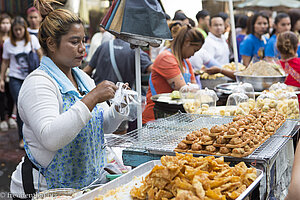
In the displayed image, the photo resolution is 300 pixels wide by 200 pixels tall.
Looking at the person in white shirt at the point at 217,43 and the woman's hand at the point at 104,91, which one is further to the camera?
the person in white shirt at the point at 217,43

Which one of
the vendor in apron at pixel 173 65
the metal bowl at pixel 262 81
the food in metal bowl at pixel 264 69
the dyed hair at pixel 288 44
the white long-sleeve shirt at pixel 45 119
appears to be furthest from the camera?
the dyed hair at pixel 288 44

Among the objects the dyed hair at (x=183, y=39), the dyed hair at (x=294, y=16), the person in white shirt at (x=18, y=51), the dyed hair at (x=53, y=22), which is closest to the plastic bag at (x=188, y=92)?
the dyed hair at (x=183, y=39)

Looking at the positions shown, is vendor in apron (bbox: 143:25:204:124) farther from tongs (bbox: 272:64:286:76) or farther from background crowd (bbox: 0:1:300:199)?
tongs (bbox: 272:64:286:76)

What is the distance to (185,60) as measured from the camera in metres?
4.87

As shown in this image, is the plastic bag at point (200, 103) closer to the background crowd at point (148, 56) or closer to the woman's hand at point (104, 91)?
the background crowd at point (148, 56)

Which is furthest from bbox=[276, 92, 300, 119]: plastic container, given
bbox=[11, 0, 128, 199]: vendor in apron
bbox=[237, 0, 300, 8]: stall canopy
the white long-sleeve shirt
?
bbox=[237, 0, 300, 8]: stall canopy

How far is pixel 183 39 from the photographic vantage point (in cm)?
461

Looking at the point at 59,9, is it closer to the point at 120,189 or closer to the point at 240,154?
the point at 120,189

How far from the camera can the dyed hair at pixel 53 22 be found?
2.41m

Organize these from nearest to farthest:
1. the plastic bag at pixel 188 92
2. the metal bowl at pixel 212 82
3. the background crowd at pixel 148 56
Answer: the background crowd at pixel 148 56
the plastic bag at pixel 188 92
the metal bowl at pixel 212 82

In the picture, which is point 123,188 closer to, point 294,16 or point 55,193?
point 55,193

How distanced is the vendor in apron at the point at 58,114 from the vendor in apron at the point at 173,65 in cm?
197

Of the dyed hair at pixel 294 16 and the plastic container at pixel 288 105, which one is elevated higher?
the dyed hair at pixel 294 16

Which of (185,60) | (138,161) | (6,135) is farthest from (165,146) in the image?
(6,135)
